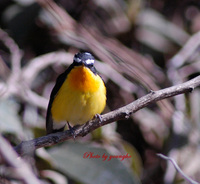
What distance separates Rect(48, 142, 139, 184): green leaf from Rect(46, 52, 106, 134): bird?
34 centimetres

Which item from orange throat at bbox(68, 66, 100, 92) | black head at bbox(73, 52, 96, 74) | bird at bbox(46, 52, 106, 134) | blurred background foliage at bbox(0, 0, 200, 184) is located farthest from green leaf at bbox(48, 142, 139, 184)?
black head at bbox(73, 52, 96, 74)

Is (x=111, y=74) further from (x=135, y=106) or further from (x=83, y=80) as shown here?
(x=135, y=106)

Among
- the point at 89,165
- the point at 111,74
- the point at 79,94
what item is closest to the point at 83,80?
the point at 79,94

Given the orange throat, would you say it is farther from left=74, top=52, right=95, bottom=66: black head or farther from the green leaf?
the green leaf

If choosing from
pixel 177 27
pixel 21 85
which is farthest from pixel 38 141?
pixel 177 27

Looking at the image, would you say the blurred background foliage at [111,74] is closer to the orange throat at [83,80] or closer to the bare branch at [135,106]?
the orange throat at [83,80]

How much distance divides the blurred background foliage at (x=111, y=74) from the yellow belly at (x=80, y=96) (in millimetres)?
433

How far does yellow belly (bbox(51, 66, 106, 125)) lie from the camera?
2926 mm

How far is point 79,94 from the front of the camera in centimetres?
292

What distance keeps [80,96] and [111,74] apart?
5.09 feet

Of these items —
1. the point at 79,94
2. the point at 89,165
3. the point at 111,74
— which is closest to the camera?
the point at 79,94

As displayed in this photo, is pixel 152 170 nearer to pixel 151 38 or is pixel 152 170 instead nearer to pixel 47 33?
pixel 151 38

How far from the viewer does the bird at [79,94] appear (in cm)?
293

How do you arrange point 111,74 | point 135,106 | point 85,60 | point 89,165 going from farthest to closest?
1. point 111,74
2. point 89,165
3. point 85,60
4. point 135,106
